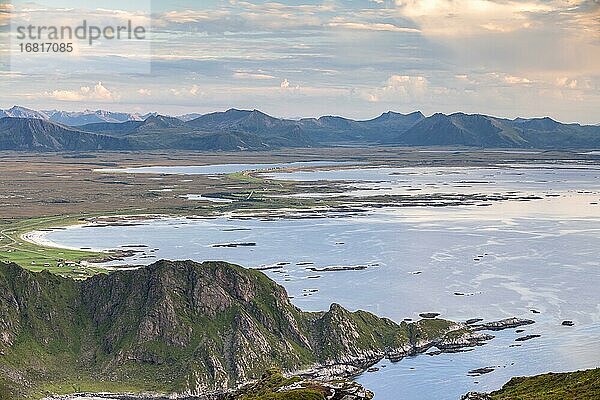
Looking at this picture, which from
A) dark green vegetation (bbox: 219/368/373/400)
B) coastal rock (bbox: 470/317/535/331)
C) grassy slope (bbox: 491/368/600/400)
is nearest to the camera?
dark green vegetation (bbox: 219/368/373/400)

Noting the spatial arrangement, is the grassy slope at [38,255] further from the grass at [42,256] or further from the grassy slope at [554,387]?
the grassy slope at [554,387]

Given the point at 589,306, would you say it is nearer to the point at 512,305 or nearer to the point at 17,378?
the point at 512,305

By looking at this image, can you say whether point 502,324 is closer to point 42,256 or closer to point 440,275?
point 440,275

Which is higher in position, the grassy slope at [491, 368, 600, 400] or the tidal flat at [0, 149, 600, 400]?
the grassy slope at [491, 368, 600, 400]

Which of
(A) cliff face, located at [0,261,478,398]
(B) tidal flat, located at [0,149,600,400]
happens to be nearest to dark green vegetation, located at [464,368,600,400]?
(B) tidal flat, located at [0,149,600,400]

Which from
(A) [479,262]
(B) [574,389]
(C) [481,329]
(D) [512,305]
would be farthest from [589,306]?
(B) [574,389]

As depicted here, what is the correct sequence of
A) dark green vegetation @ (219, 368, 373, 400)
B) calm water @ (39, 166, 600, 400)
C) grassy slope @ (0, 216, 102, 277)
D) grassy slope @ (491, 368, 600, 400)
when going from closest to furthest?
dark green vegetation @ (219, 368, 373, 400) → grassy slope @ (491, 368, 600, 400) → calm water @ (39, 166, 600, 400) → grassy slope @ (0, 216, 102, 277)

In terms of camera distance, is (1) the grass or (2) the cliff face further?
(1) the grass

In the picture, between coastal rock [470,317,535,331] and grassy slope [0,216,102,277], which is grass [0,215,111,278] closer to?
grassy slope [0,216,102,277]

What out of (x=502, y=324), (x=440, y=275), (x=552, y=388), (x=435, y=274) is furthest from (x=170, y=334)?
(x=435, y=274)
